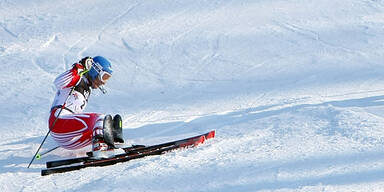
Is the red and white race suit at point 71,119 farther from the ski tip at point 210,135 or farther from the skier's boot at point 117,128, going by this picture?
the ski tip at point 210,135

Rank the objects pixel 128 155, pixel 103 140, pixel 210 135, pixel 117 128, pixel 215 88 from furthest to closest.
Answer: pixel 215 88 → pixel 210 135 → pixel 117 128 → pixel 128 155 → pixel 103 140

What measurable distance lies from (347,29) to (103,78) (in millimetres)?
4764

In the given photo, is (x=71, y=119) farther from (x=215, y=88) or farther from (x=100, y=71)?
(x=215, y=88)

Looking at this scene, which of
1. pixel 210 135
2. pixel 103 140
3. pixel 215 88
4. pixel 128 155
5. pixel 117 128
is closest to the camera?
pixel 103 140

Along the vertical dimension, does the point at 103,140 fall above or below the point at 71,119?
below

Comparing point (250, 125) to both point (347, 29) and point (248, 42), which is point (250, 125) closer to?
point (248, 42)

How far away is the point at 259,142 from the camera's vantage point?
5543 millimetres

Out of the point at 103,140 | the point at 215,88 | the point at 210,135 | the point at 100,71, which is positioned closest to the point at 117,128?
the point at 103,140

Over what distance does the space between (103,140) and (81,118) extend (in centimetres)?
32

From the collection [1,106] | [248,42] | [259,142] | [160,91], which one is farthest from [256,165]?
[248,42]

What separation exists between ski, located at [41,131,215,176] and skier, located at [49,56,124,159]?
0.09 metres

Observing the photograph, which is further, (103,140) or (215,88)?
(215,88)

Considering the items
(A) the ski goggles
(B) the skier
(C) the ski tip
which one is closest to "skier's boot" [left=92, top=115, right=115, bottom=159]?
(B) the skier

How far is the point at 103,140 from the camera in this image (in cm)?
544
